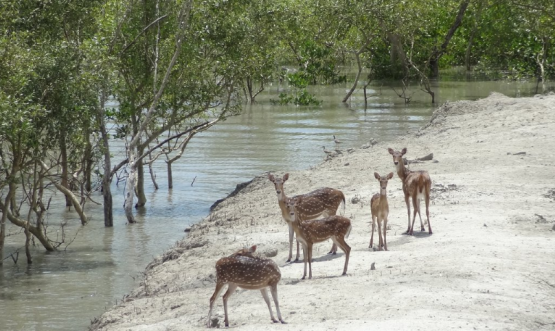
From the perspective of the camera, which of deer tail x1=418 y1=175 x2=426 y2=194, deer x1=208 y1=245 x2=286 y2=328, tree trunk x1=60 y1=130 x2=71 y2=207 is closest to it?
deer x1=208 y1=245 x2=286 y2=328

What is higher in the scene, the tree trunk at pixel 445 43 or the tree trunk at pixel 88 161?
the tree trunk at pixel 445 43

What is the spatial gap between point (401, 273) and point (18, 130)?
7038 millimetres

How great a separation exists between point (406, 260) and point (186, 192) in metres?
14.7

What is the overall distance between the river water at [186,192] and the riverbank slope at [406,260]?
1.23 m

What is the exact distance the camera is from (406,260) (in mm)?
12086

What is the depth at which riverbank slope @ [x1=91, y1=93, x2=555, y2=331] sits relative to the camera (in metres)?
9.83

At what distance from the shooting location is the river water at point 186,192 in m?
15.6

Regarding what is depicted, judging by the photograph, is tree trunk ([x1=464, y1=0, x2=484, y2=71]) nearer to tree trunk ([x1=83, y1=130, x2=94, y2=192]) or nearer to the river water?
the river water

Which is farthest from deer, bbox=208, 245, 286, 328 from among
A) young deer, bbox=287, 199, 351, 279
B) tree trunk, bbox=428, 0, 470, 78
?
tree trunk, bbox=428, 0, 470, 78

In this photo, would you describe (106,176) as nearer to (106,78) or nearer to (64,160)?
(64,160)

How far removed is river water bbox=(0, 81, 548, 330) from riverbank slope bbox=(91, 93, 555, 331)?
4.02 feet

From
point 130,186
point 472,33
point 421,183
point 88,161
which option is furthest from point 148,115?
point 472,33

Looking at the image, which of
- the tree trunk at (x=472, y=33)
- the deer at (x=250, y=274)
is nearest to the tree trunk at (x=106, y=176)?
the deer at (x=250, y=274)

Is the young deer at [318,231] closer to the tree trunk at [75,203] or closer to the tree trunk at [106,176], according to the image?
the tree trunk at [106,176]
